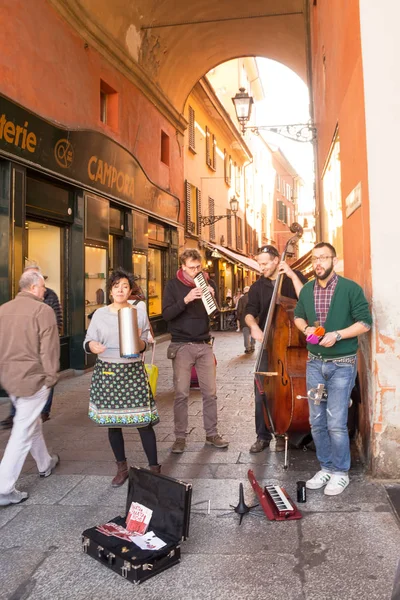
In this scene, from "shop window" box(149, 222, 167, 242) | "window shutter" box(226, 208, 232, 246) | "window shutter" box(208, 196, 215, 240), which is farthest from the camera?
"window shutter" box(226, 208, 232, 246)

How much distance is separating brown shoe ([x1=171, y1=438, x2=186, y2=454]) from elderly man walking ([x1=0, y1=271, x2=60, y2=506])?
142 centimetres

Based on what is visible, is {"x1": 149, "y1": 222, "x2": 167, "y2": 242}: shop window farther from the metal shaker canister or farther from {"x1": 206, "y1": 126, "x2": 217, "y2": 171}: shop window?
the metal shaker canister

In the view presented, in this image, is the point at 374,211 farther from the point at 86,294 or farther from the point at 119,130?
the point at 119,130

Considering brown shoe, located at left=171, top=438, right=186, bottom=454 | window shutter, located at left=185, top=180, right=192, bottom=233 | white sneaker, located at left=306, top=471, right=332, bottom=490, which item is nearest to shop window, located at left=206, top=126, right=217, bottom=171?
window shutter, located at left=185, top=180, right=192, bottom=233

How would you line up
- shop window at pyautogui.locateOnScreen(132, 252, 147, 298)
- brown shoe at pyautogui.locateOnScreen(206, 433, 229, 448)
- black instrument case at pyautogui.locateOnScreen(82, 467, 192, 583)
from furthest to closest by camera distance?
1. shop window at pyautogui.locateOnScreen(132, 252, 147, 298)
2. brown shoe at pyautogui.locateOnScreen(206, 433, 229, 448)
3. black instrument case at pyautogui.locateOnScreen(82, 467, 192, 583)

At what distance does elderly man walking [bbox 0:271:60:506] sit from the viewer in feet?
13.4

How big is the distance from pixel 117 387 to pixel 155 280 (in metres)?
11.7

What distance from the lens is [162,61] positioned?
47.4 ft

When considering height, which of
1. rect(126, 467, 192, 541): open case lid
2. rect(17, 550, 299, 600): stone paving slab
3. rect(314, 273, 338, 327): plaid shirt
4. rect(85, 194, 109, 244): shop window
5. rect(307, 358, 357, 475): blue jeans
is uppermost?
rect(85, 194, 109, 244): shop window

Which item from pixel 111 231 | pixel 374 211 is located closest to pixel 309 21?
pixel 111 231

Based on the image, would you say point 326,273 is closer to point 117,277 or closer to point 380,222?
point 380,222

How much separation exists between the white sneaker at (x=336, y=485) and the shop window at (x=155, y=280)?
Answer: 1136 cm

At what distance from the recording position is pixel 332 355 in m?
4.07

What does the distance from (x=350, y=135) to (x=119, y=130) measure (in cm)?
811
